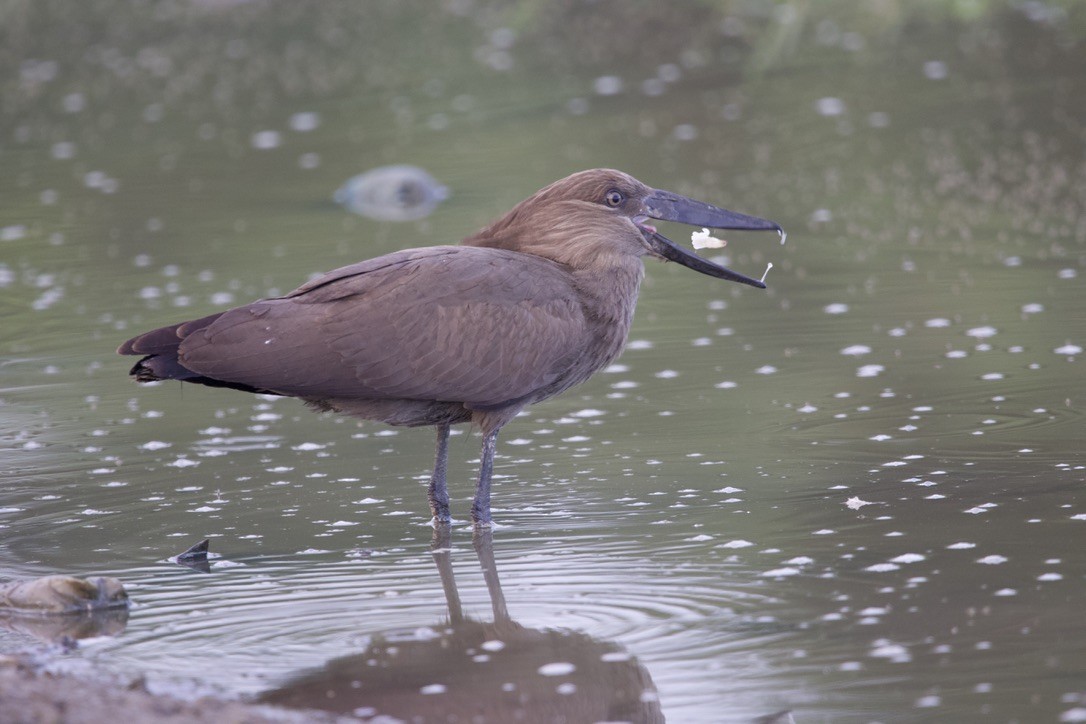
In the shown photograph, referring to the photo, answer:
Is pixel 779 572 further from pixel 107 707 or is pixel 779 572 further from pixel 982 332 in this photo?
pixel 982 332

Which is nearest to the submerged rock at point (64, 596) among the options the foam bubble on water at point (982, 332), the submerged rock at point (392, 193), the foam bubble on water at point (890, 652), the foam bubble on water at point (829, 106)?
the foam bubble on water at point (890, 652)

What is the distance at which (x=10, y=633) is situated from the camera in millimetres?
5902

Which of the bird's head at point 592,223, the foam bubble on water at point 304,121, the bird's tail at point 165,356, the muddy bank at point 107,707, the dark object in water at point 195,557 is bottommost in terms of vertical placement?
the muddy bank at point 107,707

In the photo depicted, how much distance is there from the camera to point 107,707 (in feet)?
16.0

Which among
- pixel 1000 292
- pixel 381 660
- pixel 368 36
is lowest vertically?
pixel 381 660

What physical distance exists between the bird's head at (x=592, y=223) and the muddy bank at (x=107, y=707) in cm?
288

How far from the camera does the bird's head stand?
7301 mm

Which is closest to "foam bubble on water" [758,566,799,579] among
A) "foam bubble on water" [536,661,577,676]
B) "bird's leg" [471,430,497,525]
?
"foam bubble on water" [536,661,577,676]

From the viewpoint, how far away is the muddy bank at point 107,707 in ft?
15.7

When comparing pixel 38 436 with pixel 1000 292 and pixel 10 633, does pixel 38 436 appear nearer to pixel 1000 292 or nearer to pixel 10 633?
pixel 10 633

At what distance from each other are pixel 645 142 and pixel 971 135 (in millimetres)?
3102

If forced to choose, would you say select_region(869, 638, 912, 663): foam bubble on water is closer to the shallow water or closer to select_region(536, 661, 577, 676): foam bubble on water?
the shallow water

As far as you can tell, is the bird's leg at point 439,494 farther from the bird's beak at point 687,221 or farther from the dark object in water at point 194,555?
the bird's beak at point 687,221

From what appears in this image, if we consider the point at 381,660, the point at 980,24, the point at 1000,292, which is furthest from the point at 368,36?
the point at 381,660
